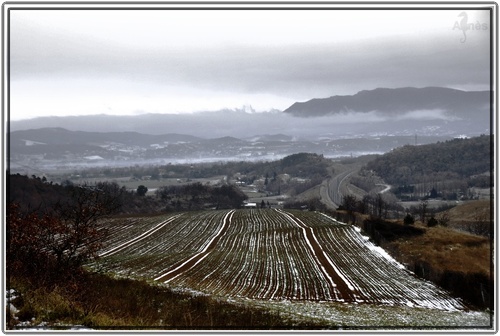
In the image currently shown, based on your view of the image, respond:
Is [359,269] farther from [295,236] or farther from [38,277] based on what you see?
[38,277]

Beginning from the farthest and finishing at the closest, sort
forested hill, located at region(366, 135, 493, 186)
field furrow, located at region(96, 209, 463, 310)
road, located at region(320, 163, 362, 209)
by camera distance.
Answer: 1. road, located at region(320, 163, 362, 209)
2. field furrow, located at region(96, 209, 463, 310)
3. forested hill, located at region(366, 135, 493, 186)

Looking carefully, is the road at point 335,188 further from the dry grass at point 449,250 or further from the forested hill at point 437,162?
the dry grass at point 449,250

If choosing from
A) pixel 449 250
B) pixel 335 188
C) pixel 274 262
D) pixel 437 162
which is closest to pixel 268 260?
pixel 274 262

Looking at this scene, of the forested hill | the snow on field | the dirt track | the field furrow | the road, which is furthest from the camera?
the road

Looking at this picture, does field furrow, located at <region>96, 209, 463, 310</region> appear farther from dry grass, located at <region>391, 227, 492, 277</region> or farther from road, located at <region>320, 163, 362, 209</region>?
road, located at <region>320, 163, 362, 209</region>

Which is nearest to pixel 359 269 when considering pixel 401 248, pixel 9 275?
pixel 401 248

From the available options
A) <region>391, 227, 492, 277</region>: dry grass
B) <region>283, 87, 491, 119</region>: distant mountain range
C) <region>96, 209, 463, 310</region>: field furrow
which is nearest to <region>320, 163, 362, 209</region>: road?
<region>96, 209, 463, 310</region>: field furrow

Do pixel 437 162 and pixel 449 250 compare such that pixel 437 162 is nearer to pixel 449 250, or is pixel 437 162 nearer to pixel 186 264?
pixel 449 250

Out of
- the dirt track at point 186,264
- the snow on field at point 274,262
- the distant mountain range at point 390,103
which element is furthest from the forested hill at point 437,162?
the dirt track at point 186,264

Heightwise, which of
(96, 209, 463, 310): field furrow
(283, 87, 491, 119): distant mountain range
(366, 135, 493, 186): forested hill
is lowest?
(96, 209, 463, 310): field furrow
